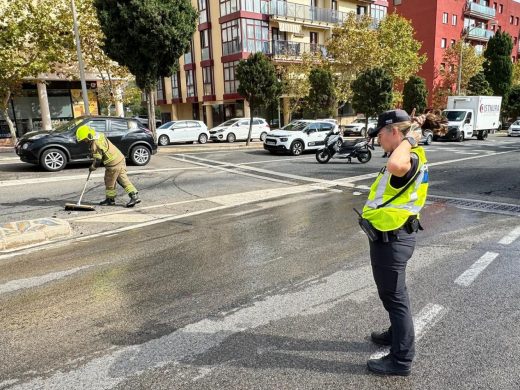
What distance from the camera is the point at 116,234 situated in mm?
6590

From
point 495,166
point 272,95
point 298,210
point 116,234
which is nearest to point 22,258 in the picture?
point 116,234

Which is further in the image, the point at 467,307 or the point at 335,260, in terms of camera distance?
the point at 335,260

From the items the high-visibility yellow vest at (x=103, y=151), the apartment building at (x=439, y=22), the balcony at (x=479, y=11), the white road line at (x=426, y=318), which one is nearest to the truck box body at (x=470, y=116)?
the apartment building at (x=439, y=22)

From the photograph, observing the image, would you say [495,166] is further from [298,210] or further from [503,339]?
[503,339]

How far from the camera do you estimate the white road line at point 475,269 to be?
14.5ft

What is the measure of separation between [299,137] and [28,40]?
14395 mm

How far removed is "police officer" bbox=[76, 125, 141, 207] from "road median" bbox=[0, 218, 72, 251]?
5.27ft

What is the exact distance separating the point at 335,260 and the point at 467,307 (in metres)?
1.65

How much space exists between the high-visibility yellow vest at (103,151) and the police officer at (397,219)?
628 centimetres

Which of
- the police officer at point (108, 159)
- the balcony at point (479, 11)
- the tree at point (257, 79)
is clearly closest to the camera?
the police officer at point (108, 159)

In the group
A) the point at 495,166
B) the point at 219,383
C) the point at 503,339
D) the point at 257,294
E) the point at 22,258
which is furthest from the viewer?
the point at 495,166

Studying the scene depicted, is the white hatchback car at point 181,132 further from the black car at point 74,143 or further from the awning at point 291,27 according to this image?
the awning at point 291,27

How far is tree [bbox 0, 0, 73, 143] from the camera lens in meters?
19.1

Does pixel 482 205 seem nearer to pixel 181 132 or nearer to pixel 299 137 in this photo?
pixel 299 137
